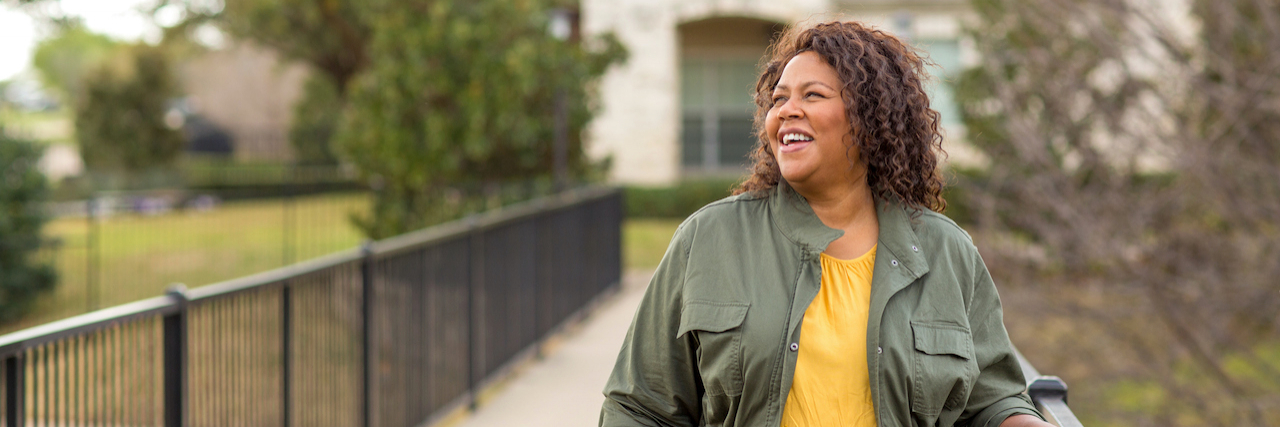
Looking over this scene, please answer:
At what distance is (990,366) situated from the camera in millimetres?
2320

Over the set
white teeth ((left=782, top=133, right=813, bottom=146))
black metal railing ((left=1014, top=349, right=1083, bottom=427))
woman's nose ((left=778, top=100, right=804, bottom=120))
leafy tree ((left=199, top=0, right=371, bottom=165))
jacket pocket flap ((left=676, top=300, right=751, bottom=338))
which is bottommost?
black metal railing ((left=1014, top=349, right=1083, bottom=427))

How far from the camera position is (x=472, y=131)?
994cm

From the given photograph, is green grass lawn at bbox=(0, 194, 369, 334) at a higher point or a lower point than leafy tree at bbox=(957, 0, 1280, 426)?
lower

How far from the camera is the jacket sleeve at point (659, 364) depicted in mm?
2232

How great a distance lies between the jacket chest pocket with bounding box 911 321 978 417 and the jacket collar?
119 mm

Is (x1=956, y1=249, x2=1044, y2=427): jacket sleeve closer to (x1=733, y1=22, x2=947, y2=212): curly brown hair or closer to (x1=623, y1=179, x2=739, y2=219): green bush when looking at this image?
(x1=733, y1=22, x2=947, y2=212): curly brown hair

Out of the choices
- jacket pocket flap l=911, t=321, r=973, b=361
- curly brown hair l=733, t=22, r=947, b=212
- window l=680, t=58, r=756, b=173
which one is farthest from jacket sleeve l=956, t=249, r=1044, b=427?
window l=680, t=58, r=756, b=173

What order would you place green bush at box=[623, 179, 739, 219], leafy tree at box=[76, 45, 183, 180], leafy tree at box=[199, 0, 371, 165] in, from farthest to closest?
1. leafy tree at box=[76, 45, 183, 180]
2. green bush at box=[623, 179, 739, 219]
3. leafy tree at box=[199, 0, 371, 165]

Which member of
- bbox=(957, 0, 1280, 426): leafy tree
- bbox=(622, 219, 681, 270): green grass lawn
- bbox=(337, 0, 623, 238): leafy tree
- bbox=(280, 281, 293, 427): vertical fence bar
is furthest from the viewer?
bbox=(622, 219, 681, 270): green grass lawn

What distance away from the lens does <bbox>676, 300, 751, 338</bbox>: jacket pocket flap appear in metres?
2.12

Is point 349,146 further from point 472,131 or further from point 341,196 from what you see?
point 341,196

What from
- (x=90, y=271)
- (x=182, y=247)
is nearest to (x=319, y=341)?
(x=90, y=271)

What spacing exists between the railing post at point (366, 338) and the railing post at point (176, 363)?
4.63 ft

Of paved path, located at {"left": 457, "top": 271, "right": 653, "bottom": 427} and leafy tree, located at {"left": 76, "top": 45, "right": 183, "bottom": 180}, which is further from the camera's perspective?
leafy tree, located at {"left": 76, "top": 45, "right": 183, "bottom": 180}
